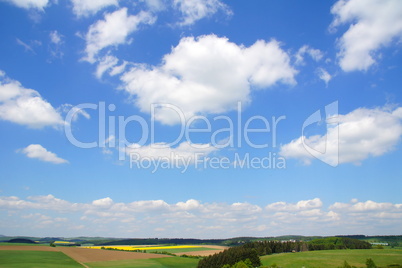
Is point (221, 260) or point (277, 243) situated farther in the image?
point (277, 243)

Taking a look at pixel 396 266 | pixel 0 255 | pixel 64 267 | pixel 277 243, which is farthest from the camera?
pixel 277 243

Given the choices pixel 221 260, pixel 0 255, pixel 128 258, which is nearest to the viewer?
pixel 0 255

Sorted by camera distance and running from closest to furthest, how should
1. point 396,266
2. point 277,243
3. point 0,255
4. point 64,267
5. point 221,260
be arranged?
point 64,267 → point 396,266 → point 0,255 → point 221,260 → point 277,243

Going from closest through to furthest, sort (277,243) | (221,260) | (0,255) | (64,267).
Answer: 1. (64,267)
2. (0,255)
3. (221,260)
4. (277,243)

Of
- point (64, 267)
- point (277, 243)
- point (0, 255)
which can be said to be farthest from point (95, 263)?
point (277, 243)

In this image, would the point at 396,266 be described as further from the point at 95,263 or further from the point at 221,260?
the point at 95,263

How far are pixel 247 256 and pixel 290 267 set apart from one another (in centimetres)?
1862

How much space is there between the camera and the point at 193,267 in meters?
94.5

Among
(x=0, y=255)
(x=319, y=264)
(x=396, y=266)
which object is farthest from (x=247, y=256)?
(x=0, y=255)

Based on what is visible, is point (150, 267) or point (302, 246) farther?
point (302, 246)

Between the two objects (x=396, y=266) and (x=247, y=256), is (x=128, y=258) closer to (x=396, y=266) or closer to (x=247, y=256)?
(x=247, y=256)

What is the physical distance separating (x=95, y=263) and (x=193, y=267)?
2834cm

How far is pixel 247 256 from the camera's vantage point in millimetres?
103875

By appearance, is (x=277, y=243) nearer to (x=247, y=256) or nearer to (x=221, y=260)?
(x=247, y=256)
